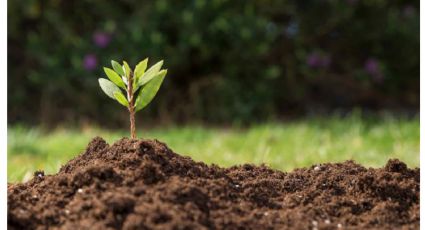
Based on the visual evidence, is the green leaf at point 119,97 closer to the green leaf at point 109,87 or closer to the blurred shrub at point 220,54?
the green leaf at point 109,87

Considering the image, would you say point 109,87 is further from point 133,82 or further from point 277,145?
point 277,145

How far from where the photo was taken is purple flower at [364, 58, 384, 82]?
677cm

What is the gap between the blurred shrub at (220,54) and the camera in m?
6.17

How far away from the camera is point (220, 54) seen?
632 cm

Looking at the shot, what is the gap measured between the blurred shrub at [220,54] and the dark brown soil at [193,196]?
4.25 metres

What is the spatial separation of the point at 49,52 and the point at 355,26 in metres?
2.98

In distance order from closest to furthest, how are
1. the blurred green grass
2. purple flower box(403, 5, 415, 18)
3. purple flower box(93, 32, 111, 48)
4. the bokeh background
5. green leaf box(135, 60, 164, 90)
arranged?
green leaf box(135, 60, 164, 90)
the blurred green grass
the bokeh background
purple flower box(93, 32, 111, 48)
purple flower box(403, 5, 415, 18)

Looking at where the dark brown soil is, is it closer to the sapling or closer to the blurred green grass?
the sapling

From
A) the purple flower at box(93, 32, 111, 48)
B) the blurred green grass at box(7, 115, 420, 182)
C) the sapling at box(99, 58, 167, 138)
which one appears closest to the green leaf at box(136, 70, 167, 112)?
the sapling at box(99, 58, 167, 138)

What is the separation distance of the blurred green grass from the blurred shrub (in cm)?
96

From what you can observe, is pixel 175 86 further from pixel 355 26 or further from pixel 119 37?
pixel 355 26

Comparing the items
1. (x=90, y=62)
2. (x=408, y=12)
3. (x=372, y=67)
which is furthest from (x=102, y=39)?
(x=408, y=12)

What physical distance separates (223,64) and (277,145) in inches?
77.1

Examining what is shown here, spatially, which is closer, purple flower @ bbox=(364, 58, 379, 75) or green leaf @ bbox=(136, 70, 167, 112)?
green leaf @ bbox=(136, 70, 167, 112)
